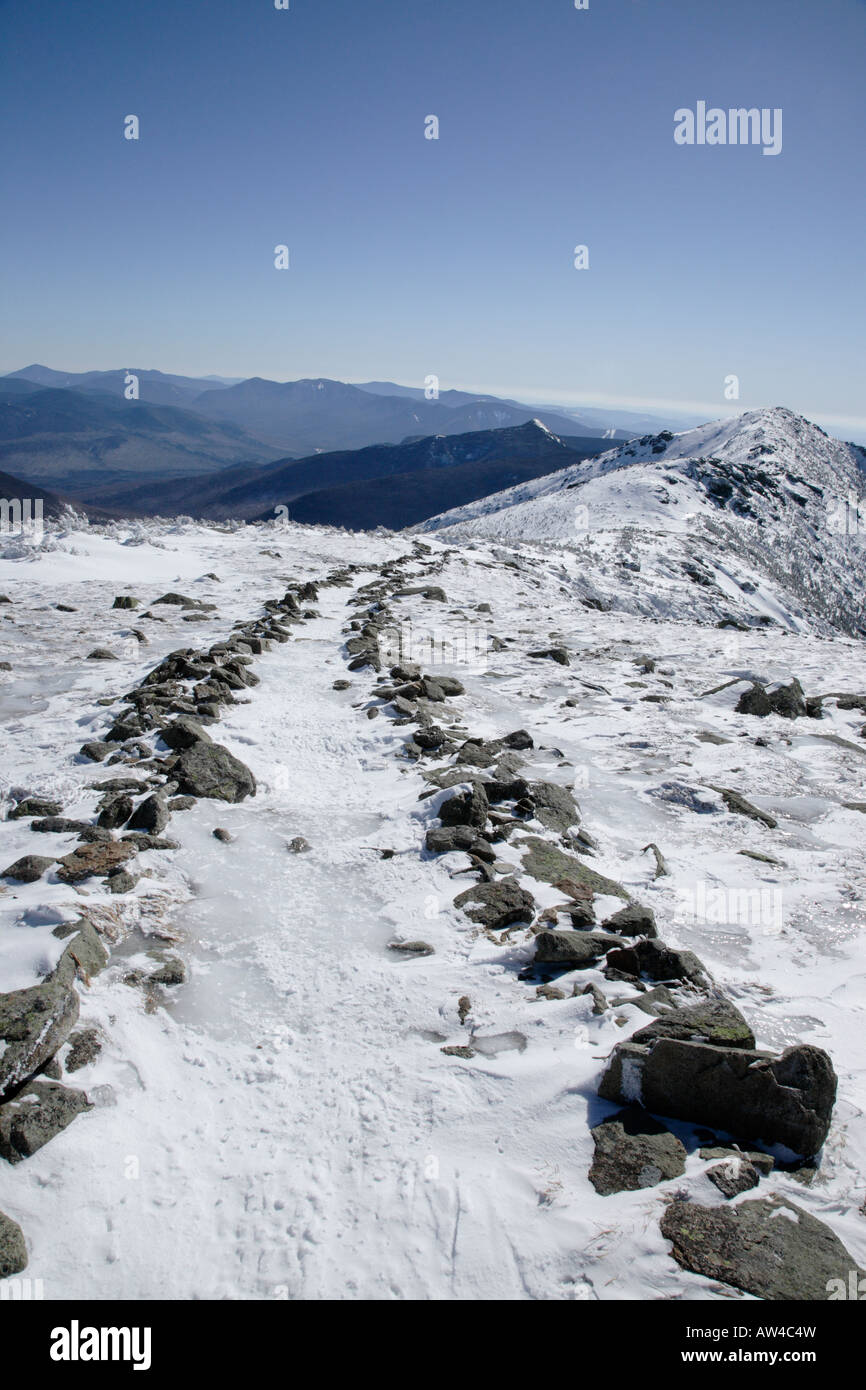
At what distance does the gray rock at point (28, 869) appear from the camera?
5738mm

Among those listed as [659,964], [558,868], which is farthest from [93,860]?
[659,964]

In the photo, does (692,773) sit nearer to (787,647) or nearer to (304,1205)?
(304,1205)

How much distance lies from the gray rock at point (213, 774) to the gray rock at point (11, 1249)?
4830 millimetres

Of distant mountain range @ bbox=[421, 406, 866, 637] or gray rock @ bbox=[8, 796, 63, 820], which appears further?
distant mountain range @ bbox=[421, 406, 866, 637]

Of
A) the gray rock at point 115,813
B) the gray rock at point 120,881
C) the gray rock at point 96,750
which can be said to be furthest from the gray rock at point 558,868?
the gray rock at point 96,750

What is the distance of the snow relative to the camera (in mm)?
3348

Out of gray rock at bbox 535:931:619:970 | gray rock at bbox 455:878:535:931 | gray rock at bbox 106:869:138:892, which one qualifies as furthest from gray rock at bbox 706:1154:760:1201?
gray rock at bbox 106:869:138:892

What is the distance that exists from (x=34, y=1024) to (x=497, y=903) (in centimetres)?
369

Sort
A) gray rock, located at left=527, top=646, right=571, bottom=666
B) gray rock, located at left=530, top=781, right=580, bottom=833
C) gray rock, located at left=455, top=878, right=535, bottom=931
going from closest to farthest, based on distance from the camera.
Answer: gray rock, located at left=455, top=878, right=535, bottom=931 < gray rock, located at left=530, top=781, right=580, bottom=833 < gray rock, located at left=527, top=646, right=571, bottom=666

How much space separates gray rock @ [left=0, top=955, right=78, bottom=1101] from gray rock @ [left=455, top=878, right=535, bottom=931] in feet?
10.6

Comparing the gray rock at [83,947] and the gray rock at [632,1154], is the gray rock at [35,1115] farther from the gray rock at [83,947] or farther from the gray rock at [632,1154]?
the gray rock at [632,1154]

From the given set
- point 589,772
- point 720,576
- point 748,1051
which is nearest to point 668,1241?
point 748,1051

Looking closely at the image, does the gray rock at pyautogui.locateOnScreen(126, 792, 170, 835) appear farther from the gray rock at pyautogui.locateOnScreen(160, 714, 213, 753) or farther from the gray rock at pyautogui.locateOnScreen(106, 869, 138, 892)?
the gray rock at pyautogui.locateOnScreen(160, 714, 213, 753)
